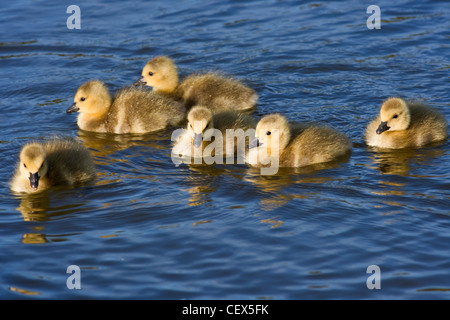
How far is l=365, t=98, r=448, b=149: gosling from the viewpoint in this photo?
25.3 feet

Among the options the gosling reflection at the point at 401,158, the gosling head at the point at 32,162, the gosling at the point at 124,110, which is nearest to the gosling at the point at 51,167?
the gosling head at the point at 32,162

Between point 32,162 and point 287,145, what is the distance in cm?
240

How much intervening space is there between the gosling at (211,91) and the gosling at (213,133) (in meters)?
1.02

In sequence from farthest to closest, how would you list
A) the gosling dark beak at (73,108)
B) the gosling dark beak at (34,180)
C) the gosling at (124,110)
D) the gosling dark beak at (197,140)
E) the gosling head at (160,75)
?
the gosling head at (160,75) → the gosling dark beak at (73,108) → the gosling at (124,110) → the gosling dark beak at (197,140) → the gosling dark beak at (34,180)

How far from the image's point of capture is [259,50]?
11031 mm

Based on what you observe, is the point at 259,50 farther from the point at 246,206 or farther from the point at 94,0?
the point at 246,206

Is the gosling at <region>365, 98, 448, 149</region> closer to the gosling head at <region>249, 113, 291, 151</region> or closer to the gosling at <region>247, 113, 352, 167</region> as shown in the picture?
the gosling at <region>247, 113, 352, 167</region>

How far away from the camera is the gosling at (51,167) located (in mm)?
6578

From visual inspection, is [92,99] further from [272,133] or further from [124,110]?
[272,133]

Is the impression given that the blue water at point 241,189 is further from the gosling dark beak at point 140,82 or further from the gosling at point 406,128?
the gosling dark beak at point 140,82

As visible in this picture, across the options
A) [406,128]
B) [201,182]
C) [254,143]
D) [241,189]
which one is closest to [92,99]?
[201,182]

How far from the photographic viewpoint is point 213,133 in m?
7.65

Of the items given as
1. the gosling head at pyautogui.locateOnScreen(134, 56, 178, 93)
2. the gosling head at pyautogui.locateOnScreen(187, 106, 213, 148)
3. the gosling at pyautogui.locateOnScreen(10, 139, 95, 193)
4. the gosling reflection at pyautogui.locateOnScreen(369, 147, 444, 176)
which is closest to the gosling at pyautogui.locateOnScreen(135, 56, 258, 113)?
the gosling head at pyautogui.locateOnScreen(134, 56, 178, 93)
